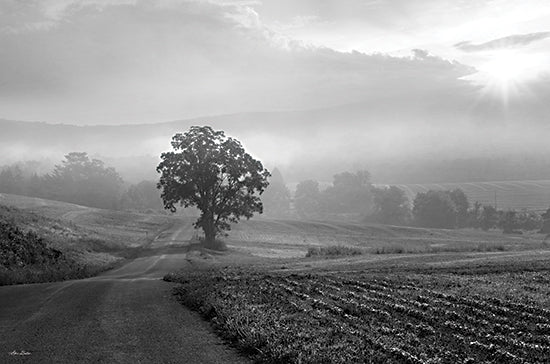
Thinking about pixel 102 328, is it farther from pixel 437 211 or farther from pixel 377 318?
pixel 437 211

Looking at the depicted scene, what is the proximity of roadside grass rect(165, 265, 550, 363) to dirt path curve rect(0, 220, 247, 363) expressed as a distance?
92 cm

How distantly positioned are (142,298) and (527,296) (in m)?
15.6

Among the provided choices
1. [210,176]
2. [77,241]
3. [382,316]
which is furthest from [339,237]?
[382,316]

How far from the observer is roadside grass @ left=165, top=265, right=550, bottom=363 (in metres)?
13.5

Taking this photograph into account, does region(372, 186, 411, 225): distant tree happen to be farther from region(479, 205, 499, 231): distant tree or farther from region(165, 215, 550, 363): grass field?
region(165, 215, 550, 363): grass field

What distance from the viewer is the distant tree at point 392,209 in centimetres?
17450

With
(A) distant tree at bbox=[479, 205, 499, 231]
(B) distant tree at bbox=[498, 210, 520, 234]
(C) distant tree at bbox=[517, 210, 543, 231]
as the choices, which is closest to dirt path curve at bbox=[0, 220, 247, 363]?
(B) distant tree at bbox=[498, 210, 520, 234]

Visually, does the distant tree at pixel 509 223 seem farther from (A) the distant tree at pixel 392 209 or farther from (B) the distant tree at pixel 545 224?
(A) the distant tree at pixel 392 209

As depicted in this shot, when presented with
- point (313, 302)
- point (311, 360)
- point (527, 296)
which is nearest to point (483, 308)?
point (527, 296)

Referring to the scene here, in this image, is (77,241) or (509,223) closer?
(77,241)

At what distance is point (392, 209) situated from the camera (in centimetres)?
17425

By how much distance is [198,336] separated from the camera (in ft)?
53.6

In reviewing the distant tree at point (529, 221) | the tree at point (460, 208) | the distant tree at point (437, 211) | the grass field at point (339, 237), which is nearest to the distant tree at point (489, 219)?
the distant tree at point (529, 221)

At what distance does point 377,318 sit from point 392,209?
159680mm
